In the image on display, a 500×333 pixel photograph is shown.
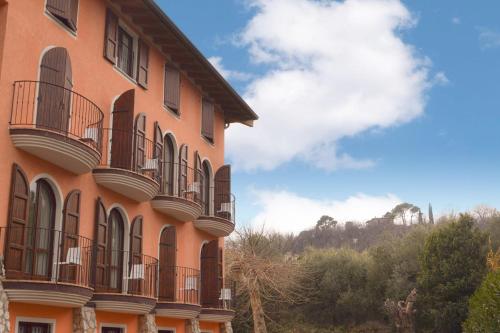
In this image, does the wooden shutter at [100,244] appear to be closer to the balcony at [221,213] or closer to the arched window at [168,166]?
the arched window at [168,166]

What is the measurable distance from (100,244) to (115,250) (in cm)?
71

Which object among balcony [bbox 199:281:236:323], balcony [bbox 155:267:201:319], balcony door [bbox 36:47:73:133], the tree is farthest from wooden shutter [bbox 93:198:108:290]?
the tree

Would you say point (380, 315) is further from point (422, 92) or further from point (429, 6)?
point (429, 6)

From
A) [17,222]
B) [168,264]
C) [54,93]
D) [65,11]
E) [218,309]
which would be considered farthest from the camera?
[218,309]

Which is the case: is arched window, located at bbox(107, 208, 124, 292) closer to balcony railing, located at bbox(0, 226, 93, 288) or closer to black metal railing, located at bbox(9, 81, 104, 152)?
balcony railing, located at bbox(0, 226, 93, 288)

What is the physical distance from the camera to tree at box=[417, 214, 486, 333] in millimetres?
31266

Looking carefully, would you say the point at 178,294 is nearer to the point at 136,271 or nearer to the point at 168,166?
the point at 136,271

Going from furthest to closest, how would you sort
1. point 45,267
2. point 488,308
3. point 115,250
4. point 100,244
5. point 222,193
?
1. point 222,193
2. point 488,308
3. point 115,250
4. point 100,244
5. point 45,267

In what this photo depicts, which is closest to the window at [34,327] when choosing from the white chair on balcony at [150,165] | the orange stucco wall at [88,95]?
the orange stucco wall at [88,95]

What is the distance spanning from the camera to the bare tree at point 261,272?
34031 mm

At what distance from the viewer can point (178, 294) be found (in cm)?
1955

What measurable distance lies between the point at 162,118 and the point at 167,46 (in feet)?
7.55

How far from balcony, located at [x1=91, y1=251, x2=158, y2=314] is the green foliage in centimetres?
1000

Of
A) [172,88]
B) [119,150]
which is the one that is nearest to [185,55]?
[172,88]
